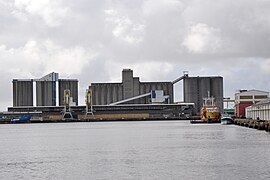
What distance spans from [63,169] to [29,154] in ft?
38.6

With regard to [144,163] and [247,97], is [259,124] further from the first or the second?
[247,97]

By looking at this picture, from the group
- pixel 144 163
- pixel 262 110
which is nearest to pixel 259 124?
pixel 262 110

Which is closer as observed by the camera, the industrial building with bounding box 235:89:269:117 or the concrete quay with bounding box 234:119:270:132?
the concrete quay with bounding box 234:119:270:132

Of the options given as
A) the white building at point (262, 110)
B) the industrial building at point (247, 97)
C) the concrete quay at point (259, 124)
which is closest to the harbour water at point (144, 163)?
the concrete quay at point (259, 124)

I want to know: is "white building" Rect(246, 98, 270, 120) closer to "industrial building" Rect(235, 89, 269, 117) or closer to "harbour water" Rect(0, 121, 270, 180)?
"industrial building" Rect(235, 89, 269, 117)

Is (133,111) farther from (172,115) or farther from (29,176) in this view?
(29,176)

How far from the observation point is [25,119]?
606 ft

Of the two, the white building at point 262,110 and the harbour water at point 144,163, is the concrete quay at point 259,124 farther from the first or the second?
the harbour water at point 144,163

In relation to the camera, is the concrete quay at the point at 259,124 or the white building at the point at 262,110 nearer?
the concrete quay at the point at 259,124

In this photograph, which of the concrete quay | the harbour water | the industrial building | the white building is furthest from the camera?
the industrial building

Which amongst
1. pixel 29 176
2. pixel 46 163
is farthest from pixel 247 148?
pixel 29 176

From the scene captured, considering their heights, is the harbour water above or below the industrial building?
below

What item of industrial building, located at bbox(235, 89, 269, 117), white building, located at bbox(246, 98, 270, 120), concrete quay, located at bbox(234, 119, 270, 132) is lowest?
concrete quay, located at bbox(234, 119, 270, 132)

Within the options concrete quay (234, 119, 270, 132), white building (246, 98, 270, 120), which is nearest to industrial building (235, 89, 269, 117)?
white building (246, 98, 270, 120)
